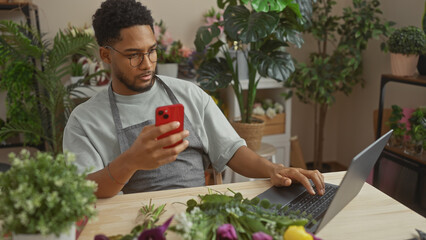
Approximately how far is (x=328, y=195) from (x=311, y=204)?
9cm

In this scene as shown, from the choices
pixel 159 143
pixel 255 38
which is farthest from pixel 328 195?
pixel 255 38

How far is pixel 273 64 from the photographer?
232 cm

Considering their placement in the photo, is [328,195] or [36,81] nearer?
[328,195]

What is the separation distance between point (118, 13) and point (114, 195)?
63cm

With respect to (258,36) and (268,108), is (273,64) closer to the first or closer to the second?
(258,36)

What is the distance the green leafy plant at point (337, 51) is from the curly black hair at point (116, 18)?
1.68 m

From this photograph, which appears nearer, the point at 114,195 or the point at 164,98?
the point at 114,195

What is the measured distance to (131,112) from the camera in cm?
145

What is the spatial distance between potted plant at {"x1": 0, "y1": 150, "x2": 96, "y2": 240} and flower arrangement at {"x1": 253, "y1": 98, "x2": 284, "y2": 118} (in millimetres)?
2317

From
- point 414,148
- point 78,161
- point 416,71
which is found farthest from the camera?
point 416,71

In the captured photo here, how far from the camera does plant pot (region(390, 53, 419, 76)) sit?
233 cm

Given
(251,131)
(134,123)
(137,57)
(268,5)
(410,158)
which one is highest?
(268,5)

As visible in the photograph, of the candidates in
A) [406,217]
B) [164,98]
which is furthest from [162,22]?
[406,217]

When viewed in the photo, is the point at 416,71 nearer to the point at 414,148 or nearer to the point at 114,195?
the point at 414,148
